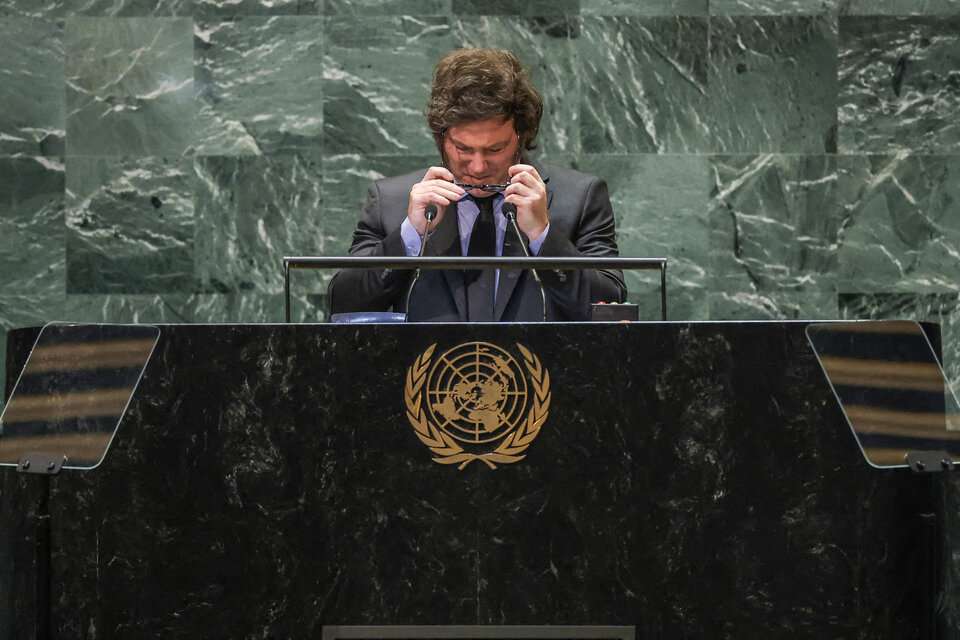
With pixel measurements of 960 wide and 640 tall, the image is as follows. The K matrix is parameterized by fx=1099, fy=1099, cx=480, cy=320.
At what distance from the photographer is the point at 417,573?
5.12 ft

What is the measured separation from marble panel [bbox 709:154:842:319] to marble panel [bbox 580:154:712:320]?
92mm

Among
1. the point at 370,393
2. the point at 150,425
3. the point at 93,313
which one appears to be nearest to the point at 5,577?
the point at 150,425

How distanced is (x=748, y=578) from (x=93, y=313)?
330cm

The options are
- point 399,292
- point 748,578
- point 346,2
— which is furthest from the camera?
point 346,2

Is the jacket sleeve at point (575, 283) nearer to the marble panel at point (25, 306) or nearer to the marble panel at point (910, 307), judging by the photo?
the marble panel at point (910, 307)

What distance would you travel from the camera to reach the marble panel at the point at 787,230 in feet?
13.8

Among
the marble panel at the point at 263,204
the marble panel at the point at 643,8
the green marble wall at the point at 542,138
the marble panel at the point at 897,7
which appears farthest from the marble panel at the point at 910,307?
the marble panel at the point at 263,204

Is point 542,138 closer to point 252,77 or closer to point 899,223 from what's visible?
point 252,77

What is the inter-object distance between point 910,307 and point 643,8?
1542mm

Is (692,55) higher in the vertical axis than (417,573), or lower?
higher

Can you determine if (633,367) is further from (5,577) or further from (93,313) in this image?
(93,313)

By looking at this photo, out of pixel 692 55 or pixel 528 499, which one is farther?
pixel 692 55

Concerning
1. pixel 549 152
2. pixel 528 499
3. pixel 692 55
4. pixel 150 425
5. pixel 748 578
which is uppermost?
pixel 692 55

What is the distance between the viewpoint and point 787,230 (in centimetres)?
422
